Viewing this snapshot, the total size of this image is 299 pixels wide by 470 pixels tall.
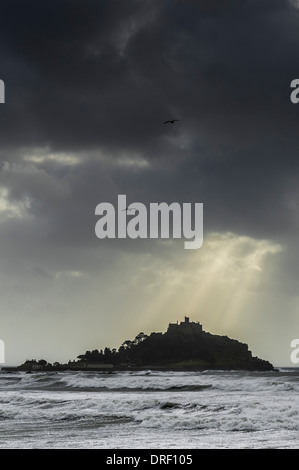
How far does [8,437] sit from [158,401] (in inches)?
592

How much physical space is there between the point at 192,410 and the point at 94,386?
3782 centimetres

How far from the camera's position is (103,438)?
19391 mm

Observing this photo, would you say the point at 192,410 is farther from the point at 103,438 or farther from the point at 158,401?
the point at 103,438

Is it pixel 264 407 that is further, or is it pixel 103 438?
pixel 264 407

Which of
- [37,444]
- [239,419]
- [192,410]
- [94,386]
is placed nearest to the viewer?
[37,444]

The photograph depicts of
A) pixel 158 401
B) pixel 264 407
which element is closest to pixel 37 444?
pixel 264 407

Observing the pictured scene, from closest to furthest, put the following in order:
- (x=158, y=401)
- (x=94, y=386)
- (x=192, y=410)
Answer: (x=192, y=410), (x=158, y=401), (x=94, y=386)

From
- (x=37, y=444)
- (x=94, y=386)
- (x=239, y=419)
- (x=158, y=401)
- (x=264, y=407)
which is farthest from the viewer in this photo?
(x=94, y=386)

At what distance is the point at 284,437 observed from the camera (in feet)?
62.1
